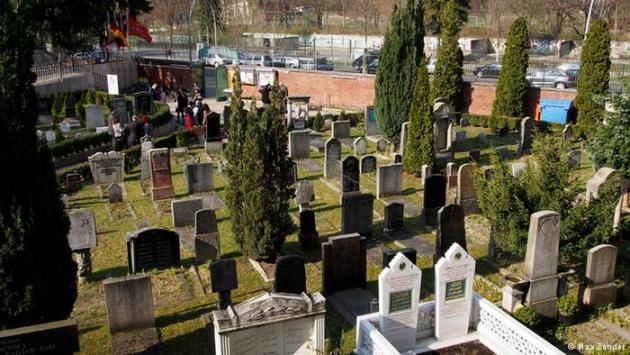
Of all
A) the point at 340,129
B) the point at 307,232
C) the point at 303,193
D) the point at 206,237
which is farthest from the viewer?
the point at 340,129

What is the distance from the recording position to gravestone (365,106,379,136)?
2447cm

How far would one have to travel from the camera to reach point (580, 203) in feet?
36.8

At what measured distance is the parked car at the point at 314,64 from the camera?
3922cm

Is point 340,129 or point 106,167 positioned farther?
point 340,129

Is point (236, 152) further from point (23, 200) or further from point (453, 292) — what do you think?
Result: point (453, 292)

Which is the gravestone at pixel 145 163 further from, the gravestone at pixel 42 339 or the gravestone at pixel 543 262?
the gravestone at pixel 543 262

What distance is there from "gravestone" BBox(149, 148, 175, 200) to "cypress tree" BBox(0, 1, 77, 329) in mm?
8211

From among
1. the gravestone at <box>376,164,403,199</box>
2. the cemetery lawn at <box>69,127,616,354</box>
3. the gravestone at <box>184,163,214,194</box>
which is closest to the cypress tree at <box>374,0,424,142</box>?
the cemetery lawn at <box>69,127,616,354</box>

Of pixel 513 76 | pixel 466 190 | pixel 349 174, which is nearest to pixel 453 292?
pixel 466 190

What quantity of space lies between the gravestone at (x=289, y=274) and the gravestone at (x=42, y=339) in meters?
3.44

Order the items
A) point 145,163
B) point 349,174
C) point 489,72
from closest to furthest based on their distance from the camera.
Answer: point 349,174 → point 145,163 → point 489,72

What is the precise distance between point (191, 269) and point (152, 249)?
0.89 meters

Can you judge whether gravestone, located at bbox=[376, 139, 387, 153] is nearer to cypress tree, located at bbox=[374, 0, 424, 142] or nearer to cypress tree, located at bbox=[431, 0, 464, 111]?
cypress tree, located at bbox=[374, 0, 424, 142]

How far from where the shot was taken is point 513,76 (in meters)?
24.6
